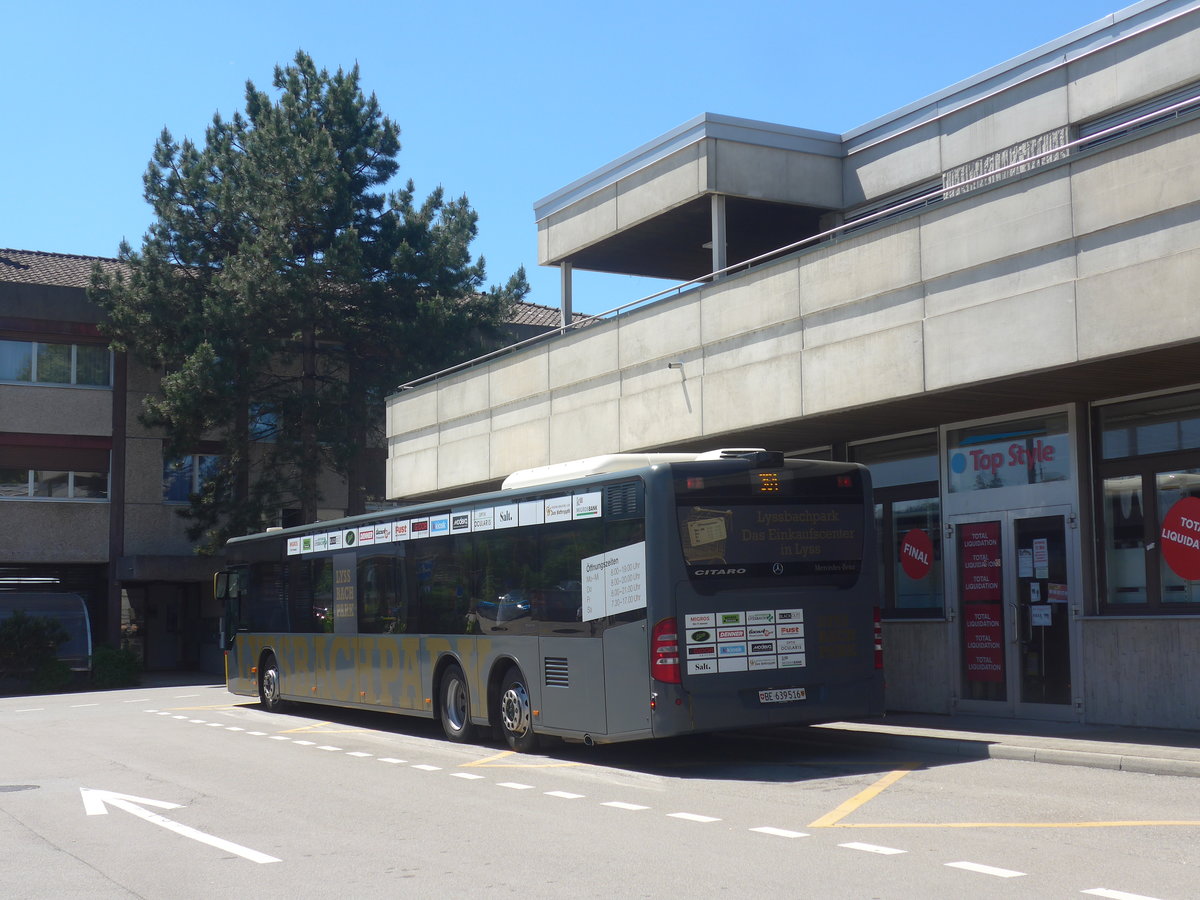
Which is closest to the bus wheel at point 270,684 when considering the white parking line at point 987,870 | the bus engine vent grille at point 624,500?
the bus engine vent grille at point 624,500

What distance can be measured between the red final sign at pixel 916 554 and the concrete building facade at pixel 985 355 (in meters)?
0.03

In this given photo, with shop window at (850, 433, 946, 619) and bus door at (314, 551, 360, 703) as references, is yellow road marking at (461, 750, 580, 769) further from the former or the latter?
shop window at (850, 433, 946, 619)

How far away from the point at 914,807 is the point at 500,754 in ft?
19.7

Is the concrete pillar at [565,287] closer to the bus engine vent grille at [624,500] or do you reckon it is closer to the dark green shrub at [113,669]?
the bus engine vent grille at [624,500]

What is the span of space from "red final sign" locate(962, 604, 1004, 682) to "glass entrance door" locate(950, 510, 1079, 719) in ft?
0.04

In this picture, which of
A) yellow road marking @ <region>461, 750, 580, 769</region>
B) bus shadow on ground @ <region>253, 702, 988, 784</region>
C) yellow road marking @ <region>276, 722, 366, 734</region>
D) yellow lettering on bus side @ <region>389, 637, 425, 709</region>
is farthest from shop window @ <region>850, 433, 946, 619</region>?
yellow road marking @ <region>276, 722, 366, 734</region>

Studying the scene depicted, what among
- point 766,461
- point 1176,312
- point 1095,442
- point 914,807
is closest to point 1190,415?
point 1095,442

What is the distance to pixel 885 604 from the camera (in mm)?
18422

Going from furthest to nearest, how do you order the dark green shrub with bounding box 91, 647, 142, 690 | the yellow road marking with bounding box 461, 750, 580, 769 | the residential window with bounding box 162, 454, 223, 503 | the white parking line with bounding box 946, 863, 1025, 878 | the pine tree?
the residential window with bounding box 162, 454, 223, 503
the pine tree
the dark green shrub with bounding box 91, 647, 142, 690
the yellow road marking with bounding box 461, 750, 580, 769
the white parking line with bounding box 946, 863, 1025, 878

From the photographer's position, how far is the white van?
110 feet

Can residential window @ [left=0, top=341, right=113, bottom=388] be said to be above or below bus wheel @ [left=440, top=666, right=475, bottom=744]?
above

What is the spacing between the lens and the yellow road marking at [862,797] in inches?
368

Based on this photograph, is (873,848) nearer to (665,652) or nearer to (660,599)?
(665,652)

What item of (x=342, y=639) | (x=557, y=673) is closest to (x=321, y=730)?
(x=342, y=639)
